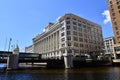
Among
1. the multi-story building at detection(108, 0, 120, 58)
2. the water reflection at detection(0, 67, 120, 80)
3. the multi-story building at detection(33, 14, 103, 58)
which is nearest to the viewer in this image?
the water reflection at detection(0, 67, 120, 80)

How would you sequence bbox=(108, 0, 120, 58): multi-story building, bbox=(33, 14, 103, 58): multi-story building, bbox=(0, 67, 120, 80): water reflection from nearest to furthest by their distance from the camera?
bbox=(0, 67, 120, 80): water reflection → bbox=(108, 0, 120, 58): multi-story building → bbox=(33, 14, 103, 58): multi-story building

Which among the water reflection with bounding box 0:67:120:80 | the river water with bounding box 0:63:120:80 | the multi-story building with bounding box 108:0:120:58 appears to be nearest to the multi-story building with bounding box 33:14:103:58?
the multi-story building with bounding box 108:0:120:58

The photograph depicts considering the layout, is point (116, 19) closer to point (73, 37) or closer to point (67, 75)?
point (73, 37)

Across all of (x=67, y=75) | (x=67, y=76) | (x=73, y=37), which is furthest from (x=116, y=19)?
(x=67, y=76)

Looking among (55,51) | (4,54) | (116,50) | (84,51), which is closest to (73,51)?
(84,51)

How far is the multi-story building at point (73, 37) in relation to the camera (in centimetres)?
10988

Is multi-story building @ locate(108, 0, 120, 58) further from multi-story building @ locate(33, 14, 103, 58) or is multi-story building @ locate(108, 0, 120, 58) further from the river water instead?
the river water

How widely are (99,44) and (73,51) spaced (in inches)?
1750

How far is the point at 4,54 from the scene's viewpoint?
69.9 m

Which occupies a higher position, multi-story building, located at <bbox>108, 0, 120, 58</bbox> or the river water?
multi-story building, located at <bbox>108, 0, 120, 58</bbox>

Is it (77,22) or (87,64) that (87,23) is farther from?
(87,64)

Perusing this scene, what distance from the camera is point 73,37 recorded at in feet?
364

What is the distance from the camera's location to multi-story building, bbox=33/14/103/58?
110 metres

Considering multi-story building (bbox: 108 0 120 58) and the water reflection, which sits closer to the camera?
the water reflection
